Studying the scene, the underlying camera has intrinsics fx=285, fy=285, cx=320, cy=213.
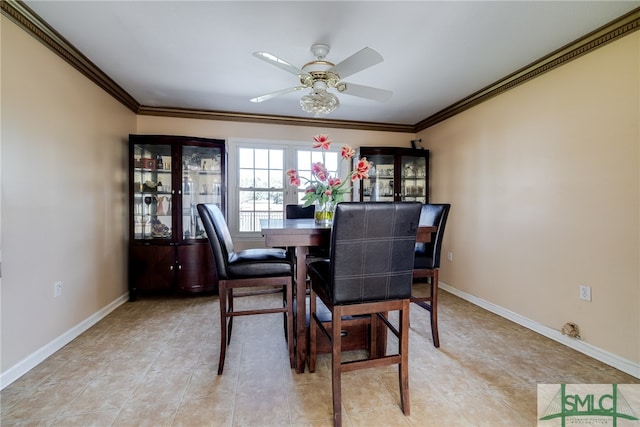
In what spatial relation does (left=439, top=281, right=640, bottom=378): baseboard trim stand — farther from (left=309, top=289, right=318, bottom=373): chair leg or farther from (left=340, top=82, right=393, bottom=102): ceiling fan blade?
(left=340, top=82, right=393, bottom=102): ceiling fan blade

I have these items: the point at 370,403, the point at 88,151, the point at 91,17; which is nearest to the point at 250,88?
the point at 91,17

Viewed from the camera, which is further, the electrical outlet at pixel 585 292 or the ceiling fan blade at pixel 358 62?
the electrical outlet at pixel 585 292

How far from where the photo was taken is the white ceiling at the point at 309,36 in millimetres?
1754

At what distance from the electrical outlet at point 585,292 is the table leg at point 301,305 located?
2.09 m

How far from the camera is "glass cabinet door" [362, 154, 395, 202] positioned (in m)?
4.03

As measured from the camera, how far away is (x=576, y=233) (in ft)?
7.14

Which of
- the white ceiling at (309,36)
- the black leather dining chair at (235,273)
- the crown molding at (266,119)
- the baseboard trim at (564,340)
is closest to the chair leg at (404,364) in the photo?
the black leather dining chair at (235,273)

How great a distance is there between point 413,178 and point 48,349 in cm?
413

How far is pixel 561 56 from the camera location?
2229 millimetres

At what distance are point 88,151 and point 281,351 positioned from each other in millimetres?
2395

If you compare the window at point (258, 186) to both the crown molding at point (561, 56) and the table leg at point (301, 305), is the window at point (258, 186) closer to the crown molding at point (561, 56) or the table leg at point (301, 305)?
the table leg at point (301, 305)

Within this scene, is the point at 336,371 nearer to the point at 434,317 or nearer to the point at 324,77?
the point at 434,317

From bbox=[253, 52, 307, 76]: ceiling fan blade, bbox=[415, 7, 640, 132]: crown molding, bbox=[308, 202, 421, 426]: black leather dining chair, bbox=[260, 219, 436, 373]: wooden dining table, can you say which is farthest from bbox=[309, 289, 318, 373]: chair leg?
bbox=[415, 7, 640, 132]: crown molding

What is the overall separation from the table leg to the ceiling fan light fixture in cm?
112
